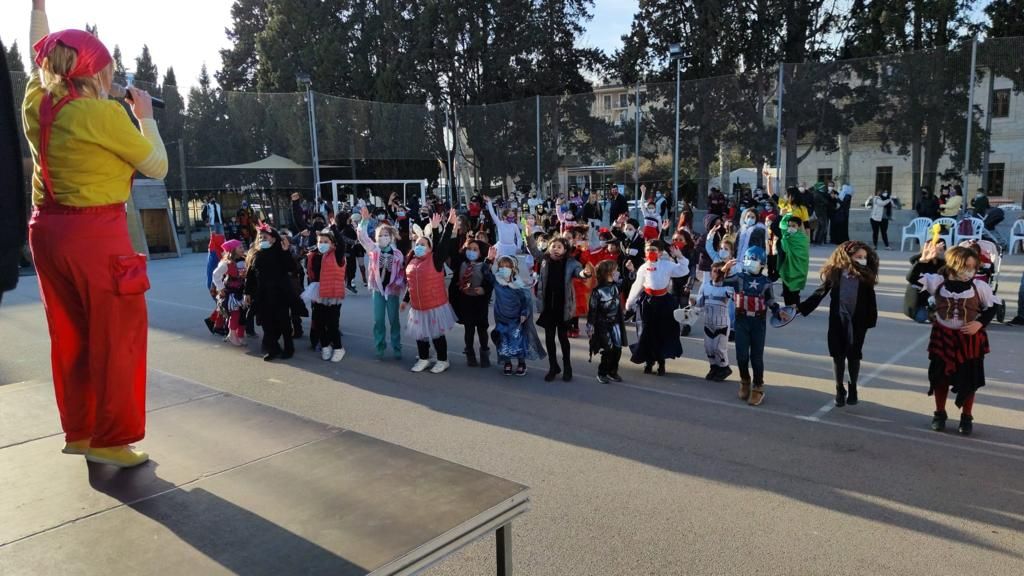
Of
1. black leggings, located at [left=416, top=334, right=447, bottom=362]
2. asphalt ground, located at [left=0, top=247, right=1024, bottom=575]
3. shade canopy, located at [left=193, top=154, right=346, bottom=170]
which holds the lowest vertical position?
asphalt ground, located at [left=0, top=247, right=1024, bottom=575]

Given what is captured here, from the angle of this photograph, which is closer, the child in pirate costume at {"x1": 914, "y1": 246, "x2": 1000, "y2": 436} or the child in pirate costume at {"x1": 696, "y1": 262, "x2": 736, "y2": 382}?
the child in pirate costume at {"x1": 914, "y1": 246, "x2": 1000, "y2": 436}

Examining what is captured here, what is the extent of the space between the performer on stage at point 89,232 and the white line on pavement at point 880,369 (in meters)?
4.96

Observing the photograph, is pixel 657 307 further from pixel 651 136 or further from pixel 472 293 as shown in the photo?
pixel 651 136

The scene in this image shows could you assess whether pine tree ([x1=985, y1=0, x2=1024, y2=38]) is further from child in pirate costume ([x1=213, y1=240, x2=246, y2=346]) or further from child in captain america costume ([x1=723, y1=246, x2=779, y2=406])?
child in pirate costume ([x1=213, y1=240, x2=246, y2=346])

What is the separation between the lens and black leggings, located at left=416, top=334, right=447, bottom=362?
7.50m

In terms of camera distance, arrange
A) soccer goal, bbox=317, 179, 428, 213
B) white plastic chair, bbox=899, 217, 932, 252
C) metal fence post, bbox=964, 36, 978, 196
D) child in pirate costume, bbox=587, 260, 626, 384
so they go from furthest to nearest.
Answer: soccer goal, bbox=317, 179, 428, 213, metal fence post, bbox=964, 36, 978, 196, white plastic chair, bbox=899, 217, 932, 252, child in pirate costume, bbox=587, 260, 626, 384

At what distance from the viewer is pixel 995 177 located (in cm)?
1680

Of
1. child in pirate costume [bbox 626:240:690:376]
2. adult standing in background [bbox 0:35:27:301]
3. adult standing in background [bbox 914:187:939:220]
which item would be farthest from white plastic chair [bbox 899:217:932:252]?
adult standing in background [bbox 0:35:27:301]

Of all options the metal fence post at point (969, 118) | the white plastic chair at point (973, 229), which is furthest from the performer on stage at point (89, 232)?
the metal fence post at point (969, 118)

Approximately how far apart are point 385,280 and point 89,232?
16.0 feet

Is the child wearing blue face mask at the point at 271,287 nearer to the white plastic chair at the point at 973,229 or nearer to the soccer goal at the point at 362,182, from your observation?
the white plastic chair at the point at 973,229

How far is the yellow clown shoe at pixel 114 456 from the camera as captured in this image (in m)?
3.03

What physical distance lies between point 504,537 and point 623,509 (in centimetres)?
150

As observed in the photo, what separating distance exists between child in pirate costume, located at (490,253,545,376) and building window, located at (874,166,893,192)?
13.9 m
